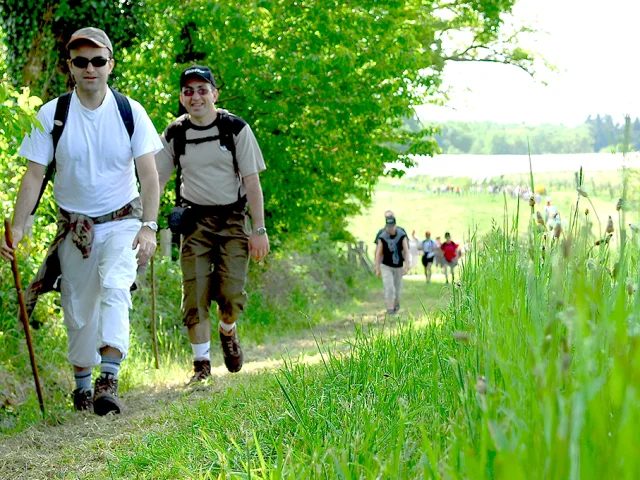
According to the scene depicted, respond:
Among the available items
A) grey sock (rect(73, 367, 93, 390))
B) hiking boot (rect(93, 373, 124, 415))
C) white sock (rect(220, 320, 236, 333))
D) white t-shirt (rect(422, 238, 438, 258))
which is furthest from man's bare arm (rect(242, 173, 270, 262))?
white t-shirt (rect(422, 238, 438, 258))

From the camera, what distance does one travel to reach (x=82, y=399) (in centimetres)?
652

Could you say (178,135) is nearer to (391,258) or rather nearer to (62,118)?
(62,118)

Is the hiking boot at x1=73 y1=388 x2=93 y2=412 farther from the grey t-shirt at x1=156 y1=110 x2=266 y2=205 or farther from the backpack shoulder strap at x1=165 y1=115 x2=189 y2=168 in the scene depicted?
the backpack shoulder strap at x1=165 y1=115 x2=189 y2=168

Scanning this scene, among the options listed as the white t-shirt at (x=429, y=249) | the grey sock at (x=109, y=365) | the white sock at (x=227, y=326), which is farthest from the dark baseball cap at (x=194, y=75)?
the white t-shirt at (x=429, y=249)

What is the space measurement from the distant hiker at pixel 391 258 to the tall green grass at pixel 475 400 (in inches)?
425

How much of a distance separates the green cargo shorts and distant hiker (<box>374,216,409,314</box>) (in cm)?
938

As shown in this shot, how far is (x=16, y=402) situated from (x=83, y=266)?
125 centimetres

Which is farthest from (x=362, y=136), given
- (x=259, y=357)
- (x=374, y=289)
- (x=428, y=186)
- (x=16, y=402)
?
(x=428, y=186)

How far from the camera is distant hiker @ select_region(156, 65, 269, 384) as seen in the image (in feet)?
23.7

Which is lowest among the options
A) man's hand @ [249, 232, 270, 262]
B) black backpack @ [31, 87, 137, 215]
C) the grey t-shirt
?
man's hand @ [249, 232, 270, 262]

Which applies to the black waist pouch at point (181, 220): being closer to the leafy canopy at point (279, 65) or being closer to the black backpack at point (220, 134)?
the black backpack at point (220, 134)

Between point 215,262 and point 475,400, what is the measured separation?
16.8 feet

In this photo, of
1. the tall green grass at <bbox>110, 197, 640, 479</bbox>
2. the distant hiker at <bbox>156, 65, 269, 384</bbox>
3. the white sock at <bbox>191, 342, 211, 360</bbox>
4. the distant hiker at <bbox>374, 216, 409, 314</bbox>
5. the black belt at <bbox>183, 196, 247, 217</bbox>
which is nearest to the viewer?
the tall green grass at <bbox>110, 197, 640, 479</bbox>

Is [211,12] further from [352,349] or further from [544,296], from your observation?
[544,296]
